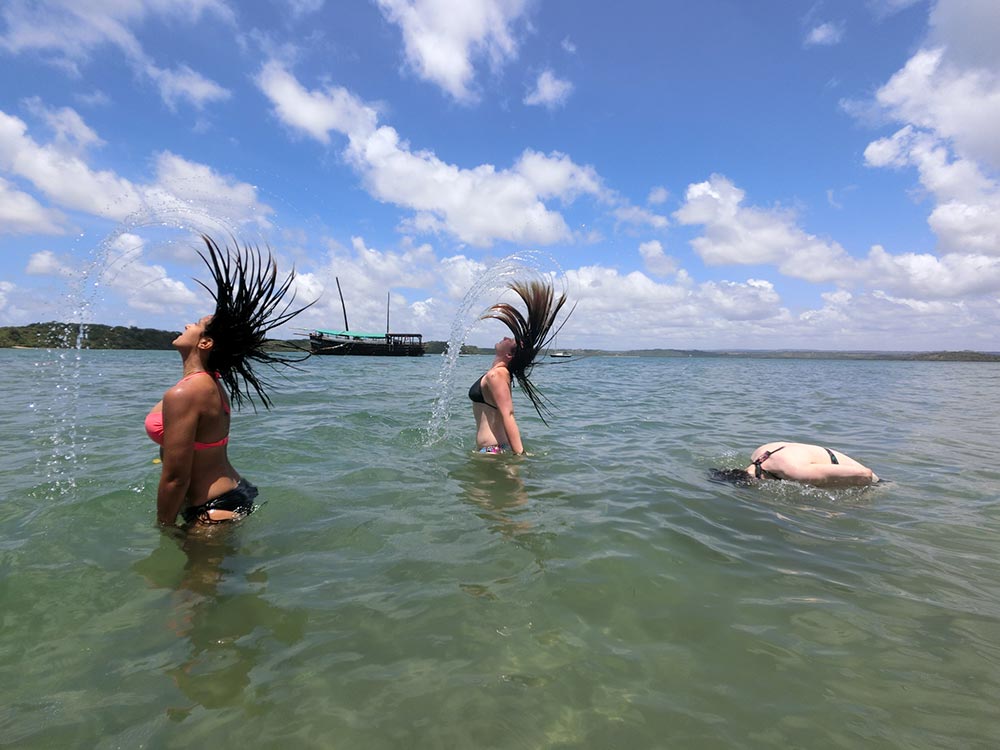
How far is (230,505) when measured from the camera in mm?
4223

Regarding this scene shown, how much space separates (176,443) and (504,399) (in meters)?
4.09

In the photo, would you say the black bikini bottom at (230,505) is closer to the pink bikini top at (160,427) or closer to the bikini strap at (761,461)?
the pink bikini top at (160,427)

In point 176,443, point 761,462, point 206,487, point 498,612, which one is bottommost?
point 498,612

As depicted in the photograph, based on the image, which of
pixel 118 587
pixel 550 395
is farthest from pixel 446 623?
pixel 550 395

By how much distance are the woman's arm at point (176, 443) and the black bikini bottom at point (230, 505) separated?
367mm

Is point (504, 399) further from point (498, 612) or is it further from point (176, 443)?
point (176, 443)

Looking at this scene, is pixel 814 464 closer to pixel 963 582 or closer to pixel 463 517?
pixel 963 582

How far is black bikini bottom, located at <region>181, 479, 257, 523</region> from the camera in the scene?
410 cm

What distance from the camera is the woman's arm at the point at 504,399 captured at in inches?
268

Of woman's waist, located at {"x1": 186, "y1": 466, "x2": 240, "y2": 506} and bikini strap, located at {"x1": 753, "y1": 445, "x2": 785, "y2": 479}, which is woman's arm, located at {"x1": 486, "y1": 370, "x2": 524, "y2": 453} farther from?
woman's waist, located at {"x1": 186, "y1": 466, "x2": 240, "y2": 506}

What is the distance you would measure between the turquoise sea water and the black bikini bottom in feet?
0.53

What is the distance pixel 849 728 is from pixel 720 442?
8184 mm

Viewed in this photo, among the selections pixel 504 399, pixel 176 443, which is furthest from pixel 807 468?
pixel 176 443

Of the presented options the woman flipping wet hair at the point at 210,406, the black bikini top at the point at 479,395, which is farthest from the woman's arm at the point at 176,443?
the black bikini top at the point at 479,395
